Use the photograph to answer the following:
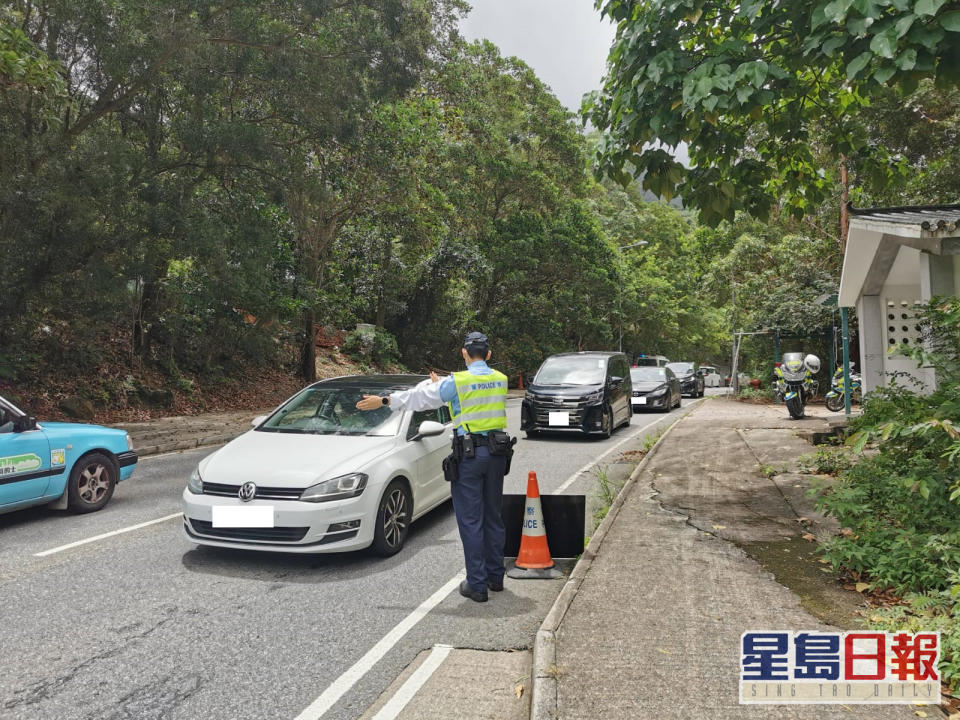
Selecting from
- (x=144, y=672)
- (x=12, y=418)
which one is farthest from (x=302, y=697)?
(x=12, y=418)

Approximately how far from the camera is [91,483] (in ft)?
23.8

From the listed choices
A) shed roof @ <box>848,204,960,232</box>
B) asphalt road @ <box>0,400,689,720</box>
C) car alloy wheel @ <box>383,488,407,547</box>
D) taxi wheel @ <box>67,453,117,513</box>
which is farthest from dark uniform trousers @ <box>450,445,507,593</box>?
shed roof @ <box>848,204,960,232</box>

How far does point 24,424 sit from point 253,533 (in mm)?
2826

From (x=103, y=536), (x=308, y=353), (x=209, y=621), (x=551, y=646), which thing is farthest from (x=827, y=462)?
(x=308, y=353)

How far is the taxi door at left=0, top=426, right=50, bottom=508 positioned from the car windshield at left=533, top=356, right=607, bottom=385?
8891 mm

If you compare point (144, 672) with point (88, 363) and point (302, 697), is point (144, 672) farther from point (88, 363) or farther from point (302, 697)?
point (88, 363)

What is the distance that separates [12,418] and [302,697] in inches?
184

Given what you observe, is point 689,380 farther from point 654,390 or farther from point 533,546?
point 533,546

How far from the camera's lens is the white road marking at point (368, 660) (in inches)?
130

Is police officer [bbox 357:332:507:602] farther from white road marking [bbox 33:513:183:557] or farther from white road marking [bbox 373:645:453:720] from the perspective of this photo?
white road marking [bbox 33:513:183:557]

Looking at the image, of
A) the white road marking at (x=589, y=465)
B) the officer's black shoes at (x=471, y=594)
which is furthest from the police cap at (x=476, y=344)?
the white road marking at (x=589, y=465)

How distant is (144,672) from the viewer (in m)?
3.66

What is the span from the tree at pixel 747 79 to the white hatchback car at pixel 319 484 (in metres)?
3.47

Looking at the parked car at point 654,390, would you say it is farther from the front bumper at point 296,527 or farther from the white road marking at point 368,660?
the white road marking at point 368,660
